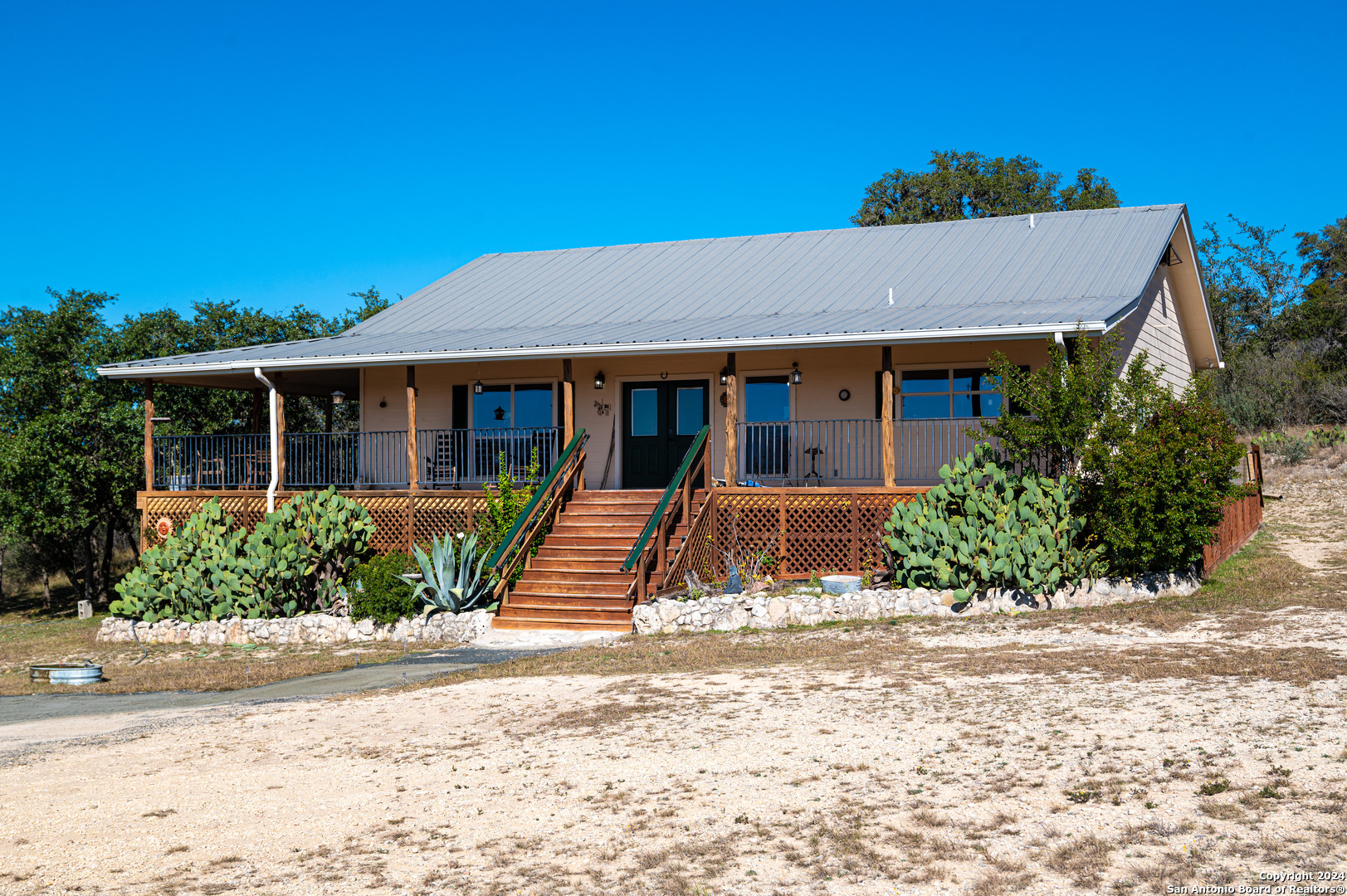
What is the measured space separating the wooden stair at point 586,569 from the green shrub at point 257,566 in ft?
9.93

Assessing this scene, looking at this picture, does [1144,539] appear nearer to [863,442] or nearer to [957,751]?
[863,442]

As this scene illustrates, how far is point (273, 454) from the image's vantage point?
17.3 meters

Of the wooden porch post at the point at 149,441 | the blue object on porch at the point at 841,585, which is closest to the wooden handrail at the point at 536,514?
the blue object on porch at the point at 841,585

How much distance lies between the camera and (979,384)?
1664cm

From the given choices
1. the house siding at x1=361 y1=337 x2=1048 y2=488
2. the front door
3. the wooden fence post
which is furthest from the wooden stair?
the wooden fence post

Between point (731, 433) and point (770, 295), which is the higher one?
point (770, 295)

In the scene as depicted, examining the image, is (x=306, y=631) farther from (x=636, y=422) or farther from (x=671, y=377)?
(x=671, y=377)

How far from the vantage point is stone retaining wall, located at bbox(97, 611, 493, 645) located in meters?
14.1

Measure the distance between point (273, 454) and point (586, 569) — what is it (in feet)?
19.7

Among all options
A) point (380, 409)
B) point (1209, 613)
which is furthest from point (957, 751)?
point (380, 409)

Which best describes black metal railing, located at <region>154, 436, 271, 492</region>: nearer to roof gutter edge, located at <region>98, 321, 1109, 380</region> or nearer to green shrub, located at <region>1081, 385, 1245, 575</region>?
roof gutter edge, located at <region>98, 321, 1109, 380</region>

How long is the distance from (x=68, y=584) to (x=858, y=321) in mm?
27429

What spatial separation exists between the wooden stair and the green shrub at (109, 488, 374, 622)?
303cm

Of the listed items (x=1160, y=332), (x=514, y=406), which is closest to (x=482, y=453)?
(x=514, y=406)
